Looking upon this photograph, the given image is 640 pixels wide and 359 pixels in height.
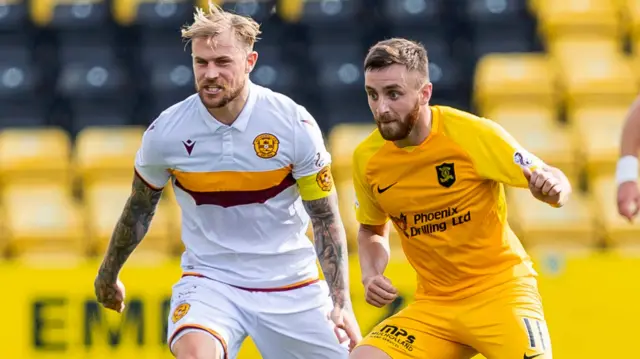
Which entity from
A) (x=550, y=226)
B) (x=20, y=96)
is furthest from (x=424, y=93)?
(x=20, y=96)

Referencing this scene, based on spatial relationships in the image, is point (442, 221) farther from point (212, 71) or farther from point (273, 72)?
point (273, 72)

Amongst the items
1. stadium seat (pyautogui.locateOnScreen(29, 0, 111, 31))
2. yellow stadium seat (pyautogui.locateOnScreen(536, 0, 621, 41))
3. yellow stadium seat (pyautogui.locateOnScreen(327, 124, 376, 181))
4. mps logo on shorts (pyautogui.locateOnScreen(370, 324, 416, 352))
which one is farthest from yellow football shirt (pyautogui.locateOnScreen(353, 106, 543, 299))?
stadium seat (pyautogui.locateOnScreen(29, 0, 111, 31))

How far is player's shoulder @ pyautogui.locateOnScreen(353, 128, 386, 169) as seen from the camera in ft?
19.3

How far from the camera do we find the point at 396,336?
19.1 ft

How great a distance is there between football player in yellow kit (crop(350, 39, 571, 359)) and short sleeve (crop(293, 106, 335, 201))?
0.53ft

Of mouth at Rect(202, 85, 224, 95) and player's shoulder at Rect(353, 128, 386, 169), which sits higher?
mouth at Rect(202, 85, 224, 95)

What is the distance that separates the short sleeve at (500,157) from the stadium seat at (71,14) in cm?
591

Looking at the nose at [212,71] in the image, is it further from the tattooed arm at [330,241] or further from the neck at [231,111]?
the tattooed arm at [330,241]

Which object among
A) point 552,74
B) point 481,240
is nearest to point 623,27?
point 552,74

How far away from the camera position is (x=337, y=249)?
6.06 metres

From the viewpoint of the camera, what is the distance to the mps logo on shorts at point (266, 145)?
19.4ft

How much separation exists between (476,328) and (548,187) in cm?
87

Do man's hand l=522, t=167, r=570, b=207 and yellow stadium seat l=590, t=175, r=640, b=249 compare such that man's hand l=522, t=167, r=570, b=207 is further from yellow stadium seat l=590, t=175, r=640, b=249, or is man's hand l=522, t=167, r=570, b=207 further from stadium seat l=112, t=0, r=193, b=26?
stadium seat l=112, t=0, r=193, b=26

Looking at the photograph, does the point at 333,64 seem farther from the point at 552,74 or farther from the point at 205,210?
the point at 205,210
